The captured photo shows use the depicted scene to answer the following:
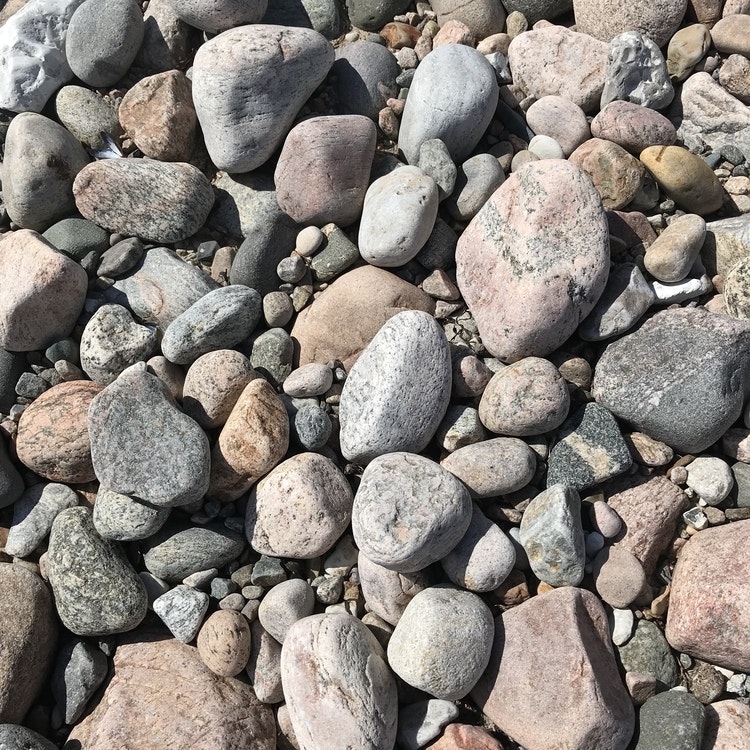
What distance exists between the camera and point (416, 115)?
3418mm

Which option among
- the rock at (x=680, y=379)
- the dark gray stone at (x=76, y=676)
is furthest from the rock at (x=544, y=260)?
the dark gray stone at (x=76, y=676)

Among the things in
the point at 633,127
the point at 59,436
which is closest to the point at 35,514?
the point at 59,436

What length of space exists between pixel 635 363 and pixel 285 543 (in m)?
1.72

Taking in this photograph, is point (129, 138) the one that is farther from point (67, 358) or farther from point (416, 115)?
point (416, 115)

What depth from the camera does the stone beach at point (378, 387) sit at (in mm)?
2580

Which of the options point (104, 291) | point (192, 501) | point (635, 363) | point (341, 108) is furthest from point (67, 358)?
point (635, 363)

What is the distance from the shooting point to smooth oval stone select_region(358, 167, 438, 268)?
10.2 feet

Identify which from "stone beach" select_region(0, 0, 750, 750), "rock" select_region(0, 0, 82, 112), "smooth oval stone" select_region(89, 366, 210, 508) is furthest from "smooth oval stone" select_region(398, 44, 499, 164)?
"rock" select_region(0, 0, 82, 112)

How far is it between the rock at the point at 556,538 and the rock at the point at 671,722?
1.70 ft

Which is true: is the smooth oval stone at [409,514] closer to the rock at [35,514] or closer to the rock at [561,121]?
the rock at [35,514]

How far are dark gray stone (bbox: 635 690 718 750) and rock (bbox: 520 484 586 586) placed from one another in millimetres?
517

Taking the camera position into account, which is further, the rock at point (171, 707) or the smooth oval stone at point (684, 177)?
the smooth oval stone at point (684, 177)

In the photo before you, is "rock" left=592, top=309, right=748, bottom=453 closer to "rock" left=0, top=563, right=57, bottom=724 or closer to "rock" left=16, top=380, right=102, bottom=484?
"rock" left=16, top=380, right=102, bottom=484

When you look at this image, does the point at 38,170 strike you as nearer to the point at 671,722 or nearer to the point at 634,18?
the point at 634,18
